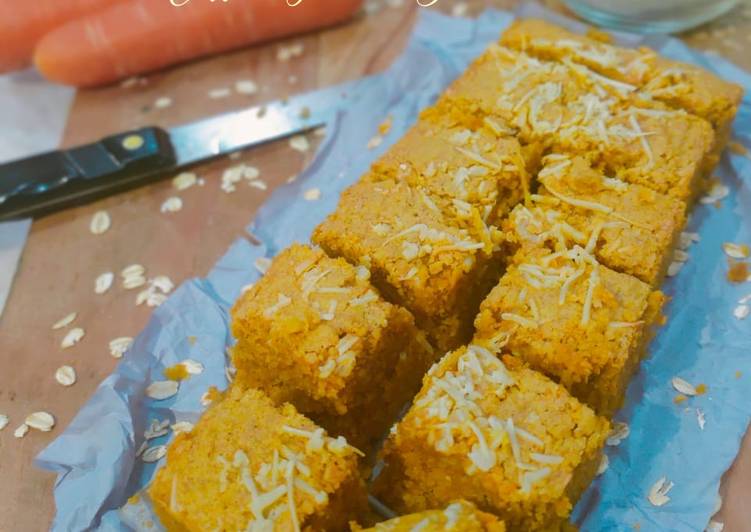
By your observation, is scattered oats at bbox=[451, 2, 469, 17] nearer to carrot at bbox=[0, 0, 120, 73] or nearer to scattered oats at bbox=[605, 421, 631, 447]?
carrot at bbox=[0, 0, 120, 73]

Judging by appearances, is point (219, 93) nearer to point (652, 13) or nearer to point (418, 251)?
point (418, 251)

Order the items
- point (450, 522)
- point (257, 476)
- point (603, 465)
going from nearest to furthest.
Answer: point (450, 522)
point (257, 476)
point (603, 465)

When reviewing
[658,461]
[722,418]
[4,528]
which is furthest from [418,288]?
[4,528]

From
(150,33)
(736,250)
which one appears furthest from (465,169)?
(150,33)

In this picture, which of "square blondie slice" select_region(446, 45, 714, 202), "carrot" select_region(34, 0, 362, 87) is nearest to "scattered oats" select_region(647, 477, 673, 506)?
"square blondie slice" select_region(446, 45, 714, 202)

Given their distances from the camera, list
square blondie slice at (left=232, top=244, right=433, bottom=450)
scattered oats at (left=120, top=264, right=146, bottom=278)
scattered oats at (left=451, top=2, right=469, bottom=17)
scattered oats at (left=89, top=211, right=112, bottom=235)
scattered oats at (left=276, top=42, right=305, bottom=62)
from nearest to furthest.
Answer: square blondie slice at (left=232, top=244, right=433, bottom=450), scattered oats at (left=120, top=264, right=146, bottom=278), scattered oats at (left=89, top=211, right=112, bottom=235), scattered oats at (left=276, top=42, right=305, bottom=62), scattered oats at (left=451, top=2, right=469, bottom=17)

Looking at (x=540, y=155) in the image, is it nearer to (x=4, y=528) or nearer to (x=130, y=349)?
(x=130, y=349)

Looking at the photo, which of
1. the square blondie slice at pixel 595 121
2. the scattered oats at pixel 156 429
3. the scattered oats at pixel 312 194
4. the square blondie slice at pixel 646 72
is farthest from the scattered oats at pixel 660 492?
the scattered oats at pixel 312 194

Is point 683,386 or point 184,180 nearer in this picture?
point 683,386
